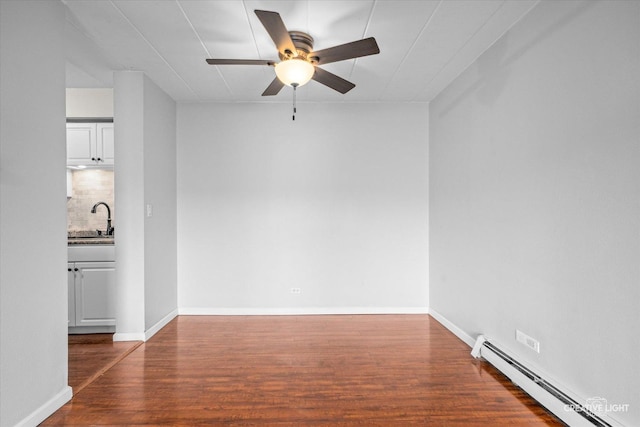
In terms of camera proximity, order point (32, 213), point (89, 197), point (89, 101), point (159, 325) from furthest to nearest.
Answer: point (89, 197)
point (89, 101)
point (159, 325)
point (32, 213)

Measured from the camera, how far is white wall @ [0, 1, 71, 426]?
1878 millimetres

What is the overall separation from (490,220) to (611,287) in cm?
122

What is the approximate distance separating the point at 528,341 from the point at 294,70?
2.50 meters

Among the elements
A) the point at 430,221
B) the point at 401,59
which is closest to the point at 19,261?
the point at 401,59

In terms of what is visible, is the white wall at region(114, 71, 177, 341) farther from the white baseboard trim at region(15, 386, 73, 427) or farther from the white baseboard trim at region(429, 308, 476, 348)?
the white baseboard trim at region(429, 308, 476, 348)

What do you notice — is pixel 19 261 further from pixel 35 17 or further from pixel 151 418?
pixel 35 17

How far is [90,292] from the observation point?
3.53 meters

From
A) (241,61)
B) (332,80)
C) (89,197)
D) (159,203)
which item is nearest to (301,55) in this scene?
(332,80)

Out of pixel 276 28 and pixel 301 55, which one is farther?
pixel 301 55

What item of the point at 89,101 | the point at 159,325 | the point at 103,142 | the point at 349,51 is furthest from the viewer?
the point at 89,101

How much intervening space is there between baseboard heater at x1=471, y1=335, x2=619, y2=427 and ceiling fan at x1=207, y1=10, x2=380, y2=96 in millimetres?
2394

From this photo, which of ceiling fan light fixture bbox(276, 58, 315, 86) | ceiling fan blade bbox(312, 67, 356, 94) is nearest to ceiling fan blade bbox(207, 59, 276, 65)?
ceiling fan light fixture bbox(276, 58, 315, 86)

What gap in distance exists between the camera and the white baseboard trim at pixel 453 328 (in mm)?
3285

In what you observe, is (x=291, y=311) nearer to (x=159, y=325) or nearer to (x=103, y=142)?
(x=159, y=325)
